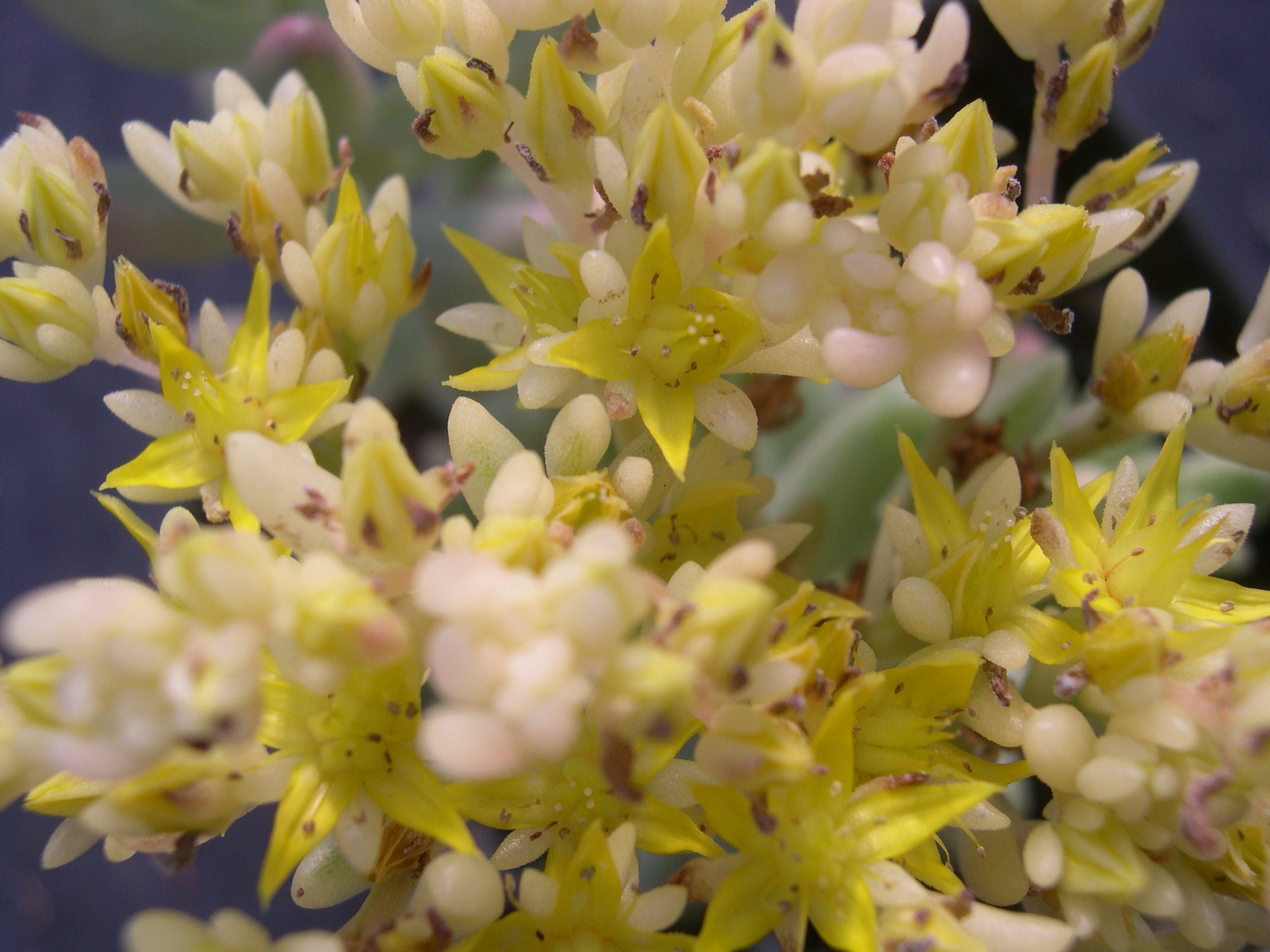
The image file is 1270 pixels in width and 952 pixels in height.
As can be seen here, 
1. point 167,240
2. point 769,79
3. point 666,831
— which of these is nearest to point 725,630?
point 666,831

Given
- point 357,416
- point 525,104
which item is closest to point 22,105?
point 525,104

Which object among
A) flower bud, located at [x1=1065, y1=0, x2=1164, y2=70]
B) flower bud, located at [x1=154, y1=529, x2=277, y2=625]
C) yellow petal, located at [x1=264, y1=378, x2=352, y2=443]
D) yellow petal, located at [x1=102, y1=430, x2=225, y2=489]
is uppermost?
flower bud, located at [x1=1065, y1=0, x2=1164, y2=70]

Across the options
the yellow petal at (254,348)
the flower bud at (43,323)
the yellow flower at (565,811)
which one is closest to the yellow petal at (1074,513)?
the yellow flower at (565,811)

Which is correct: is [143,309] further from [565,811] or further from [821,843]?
[821,843]

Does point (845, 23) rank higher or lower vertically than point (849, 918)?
higher

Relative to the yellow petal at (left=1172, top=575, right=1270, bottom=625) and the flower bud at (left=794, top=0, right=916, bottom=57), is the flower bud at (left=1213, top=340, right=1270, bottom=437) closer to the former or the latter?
the yellow petal at (left=1172, top=575, right=1270, bottom=625)

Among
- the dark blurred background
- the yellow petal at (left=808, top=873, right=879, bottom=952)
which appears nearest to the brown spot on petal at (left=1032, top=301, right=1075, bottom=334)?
the yellow petal at (left=808, top=873, right=879, bottom=952)

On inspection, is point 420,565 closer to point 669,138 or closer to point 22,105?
point 669,138
